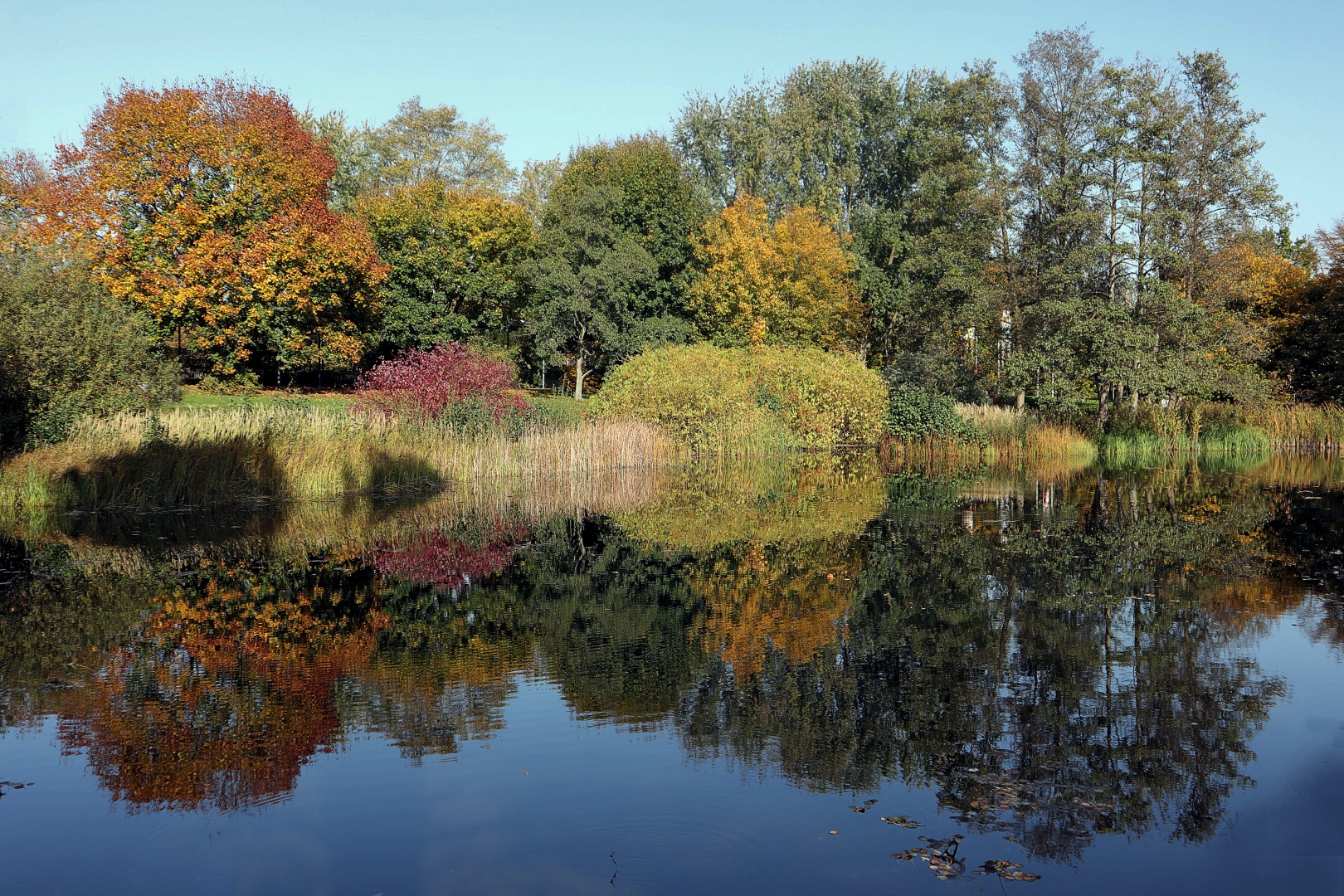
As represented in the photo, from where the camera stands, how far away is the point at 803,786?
210 inches

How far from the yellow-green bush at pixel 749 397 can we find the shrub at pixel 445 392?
13.4ft

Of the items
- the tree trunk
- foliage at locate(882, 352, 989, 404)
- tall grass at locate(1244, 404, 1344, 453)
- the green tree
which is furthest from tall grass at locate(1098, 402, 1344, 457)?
the green tree

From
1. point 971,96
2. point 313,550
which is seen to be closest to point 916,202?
point 971,96

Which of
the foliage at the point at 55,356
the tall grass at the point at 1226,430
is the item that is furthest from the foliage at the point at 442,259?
the tall grass at the point at 1226,430

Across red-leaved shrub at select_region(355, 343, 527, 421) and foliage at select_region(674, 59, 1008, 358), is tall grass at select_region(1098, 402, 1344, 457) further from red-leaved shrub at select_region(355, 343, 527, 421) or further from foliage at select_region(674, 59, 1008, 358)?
red-leaved shrub at select_region(355, 343, 527, 421)

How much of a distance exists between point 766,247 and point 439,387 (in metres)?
22.3

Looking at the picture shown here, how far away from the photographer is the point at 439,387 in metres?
22.6

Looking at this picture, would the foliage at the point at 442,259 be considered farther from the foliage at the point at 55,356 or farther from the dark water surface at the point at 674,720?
the dark water surface at the point at 674,720

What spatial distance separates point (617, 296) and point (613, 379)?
502 inches

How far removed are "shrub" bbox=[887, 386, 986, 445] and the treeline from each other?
10.4ft

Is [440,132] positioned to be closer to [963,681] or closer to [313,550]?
[313,550]

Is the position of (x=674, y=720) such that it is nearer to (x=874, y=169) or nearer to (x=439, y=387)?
(x=439, y=387)

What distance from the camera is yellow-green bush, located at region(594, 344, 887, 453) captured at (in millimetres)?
26312

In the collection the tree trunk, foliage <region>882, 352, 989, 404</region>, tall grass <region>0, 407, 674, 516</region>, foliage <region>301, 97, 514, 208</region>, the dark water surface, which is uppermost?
foliage <region>301, 97, 514, 208</region>
